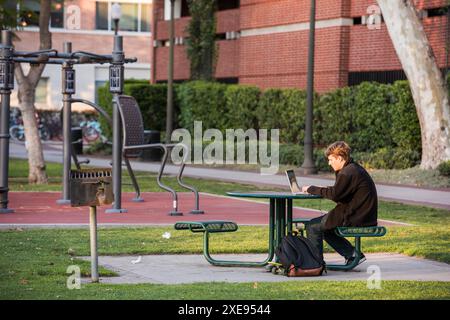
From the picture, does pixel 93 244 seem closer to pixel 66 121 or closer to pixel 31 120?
pixel 66 121

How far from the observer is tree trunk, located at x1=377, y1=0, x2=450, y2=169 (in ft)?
81.8

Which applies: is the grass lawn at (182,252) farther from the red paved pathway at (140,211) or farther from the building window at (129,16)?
the building window at (129,16)

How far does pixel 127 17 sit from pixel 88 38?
2.48 meters

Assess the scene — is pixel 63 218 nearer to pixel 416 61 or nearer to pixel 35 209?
pixel 35 209

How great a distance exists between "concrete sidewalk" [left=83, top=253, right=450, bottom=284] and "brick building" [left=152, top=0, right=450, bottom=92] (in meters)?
15.3

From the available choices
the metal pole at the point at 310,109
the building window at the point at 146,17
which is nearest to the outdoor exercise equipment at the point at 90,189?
the metal pole at the point at 310,109

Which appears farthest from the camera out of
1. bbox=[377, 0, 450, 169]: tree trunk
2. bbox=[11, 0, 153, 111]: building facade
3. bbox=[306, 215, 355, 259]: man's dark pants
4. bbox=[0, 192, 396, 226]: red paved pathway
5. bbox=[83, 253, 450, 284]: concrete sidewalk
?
bbox=[11, 0, 153, 111]: building facade

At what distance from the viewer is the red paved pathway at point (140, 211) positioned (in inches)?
643

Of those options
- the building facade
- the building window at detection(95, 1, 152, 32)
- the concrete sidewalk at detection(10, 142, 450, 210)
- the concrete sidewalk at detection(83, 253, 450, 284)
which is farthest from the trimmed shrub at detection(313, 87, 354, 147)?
the building window at detection(95, 1, 152, 32)

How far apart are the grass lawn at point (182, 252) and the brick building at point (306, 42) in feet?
33.2

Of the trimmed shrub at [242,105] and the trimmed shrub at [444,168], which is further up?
the trimmed shrub at [242,105]

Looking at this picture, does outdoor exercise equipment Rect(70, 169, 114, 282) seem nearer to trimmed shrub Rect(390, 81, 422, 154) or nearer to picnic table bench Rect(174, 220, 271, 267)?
picnic table bench Rect(174, 220, 271, 267)

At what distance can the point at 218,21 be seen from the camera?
1511 inches

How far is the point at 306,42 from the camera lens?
3216 cm
